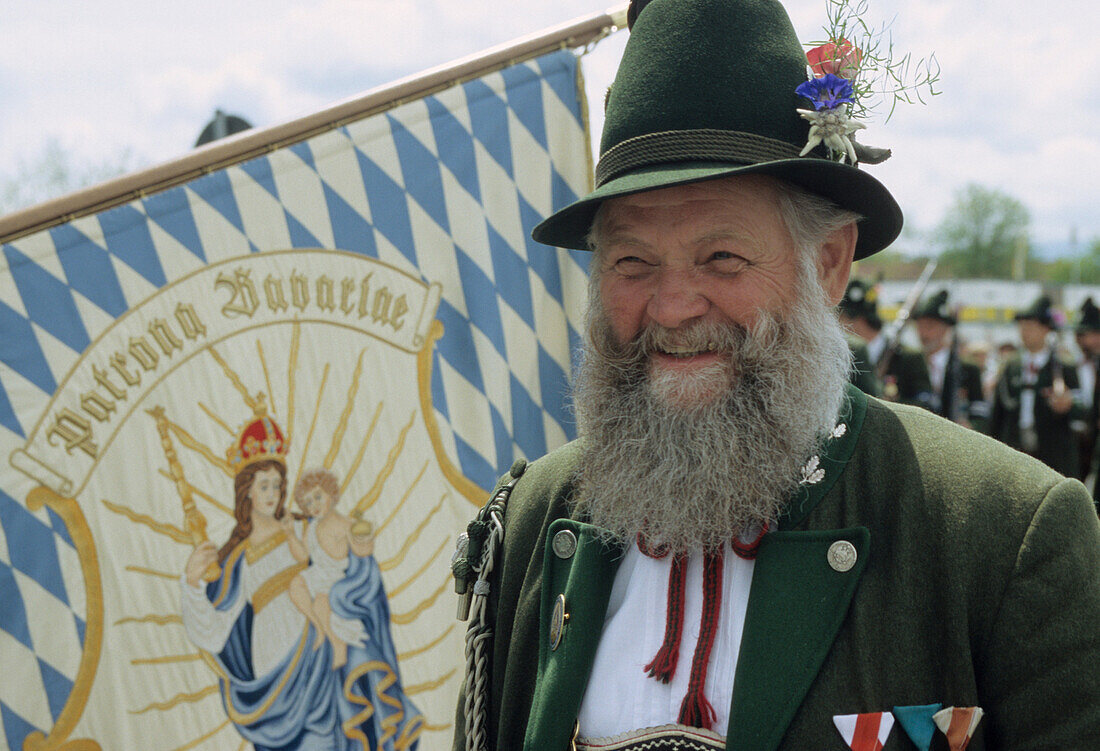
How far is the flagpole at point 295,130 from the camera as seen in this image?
245cm

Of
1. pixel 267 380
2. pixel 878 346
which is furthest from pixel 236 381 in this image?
pixel 878 346

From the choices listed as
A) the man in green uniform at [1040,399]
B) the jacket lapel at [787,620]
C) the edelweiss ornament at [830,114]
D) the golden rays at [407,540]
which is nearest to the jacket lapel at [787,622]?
the jacket lapel at [787,620]

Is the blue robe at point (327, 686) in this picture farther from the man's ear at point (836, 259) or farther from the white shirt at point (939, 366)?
the white shirt at point (939, 366)

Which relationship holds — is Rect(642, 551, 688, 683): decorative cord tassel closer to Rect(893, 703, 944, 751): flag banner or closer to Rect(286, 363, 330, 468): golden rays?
Rect(893, 703, 944, 751): flag banner

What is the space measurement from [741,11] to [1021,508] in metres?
1.09

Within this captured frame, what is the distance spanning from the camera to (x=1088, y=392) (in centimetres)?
1036

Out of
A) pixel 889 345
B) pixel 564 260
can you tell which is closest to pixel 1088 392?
pixel 889 345

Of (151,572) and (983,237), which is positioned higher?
(983,237)

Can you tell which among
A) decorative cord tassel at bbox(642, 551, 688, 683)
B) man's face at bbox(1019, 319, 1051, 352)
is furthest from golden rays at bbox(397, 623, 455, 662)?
man's face at bbox(1019, 319, 1051, 352)

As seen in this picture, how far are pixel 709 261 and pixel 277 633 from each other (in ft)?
5.69

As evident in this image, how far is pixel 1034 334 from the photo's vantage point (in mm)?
10250

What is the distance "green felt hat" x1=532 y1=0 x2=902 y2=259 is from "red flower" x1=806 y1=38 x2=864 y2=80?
45mm

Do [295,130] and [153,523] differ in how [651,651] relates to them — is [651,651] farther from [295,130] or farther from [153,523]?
[295,130]

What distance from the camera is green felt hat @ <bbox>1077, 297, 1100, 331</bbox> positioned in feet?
33.5
